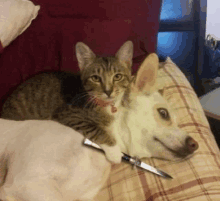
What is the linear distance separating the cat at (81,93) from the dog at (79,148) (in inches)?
4.2

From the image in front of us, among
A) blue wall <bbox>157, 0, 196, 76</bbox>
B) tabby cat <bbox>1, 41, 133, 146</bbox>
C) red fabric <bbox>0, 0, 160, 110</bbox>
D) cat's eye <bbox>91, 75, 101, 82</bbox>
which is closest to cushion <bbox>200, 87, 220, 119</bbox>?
blue wall <bbox>157, 0, 196, 76</bbox>

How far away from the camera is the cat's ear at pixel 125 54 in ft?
3.13

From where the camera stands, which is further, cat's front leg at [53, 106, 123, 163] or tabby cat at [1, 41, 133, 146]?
tabby cat at [1, 41, 133, 146]

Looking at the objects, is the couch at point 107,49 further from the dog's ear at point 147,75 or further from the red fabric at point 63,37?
the dog's ear at point 147,75

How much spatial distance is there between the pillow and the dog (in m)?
0.47

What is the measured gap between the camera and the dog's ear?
0.78 m

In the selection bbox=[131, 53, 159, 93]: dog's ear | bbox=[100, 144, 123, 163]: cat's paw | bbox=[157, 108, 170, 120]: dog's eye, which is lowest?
bbox=[100, 144, 123, 163]: cat's paw

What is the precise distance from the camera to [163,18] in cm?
184

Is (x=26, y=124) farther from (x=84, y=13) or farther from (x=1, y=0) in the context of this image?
(x=84, y=13)

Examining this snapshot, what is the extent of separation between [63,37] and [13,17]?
0.27 metres

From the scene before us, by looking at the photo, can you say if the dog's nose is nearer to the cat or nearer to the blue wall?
the cat

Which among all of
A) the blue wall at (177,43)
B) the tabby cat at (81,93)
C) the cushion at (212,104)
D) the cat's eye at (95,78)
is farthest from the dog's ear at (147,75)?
the blue wall at (177,43)

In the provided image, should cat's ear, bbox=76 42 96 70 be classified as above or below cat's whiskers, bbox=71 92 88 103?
above

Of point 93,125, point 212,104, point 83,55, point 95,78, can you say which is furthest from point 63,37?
point 212,104
